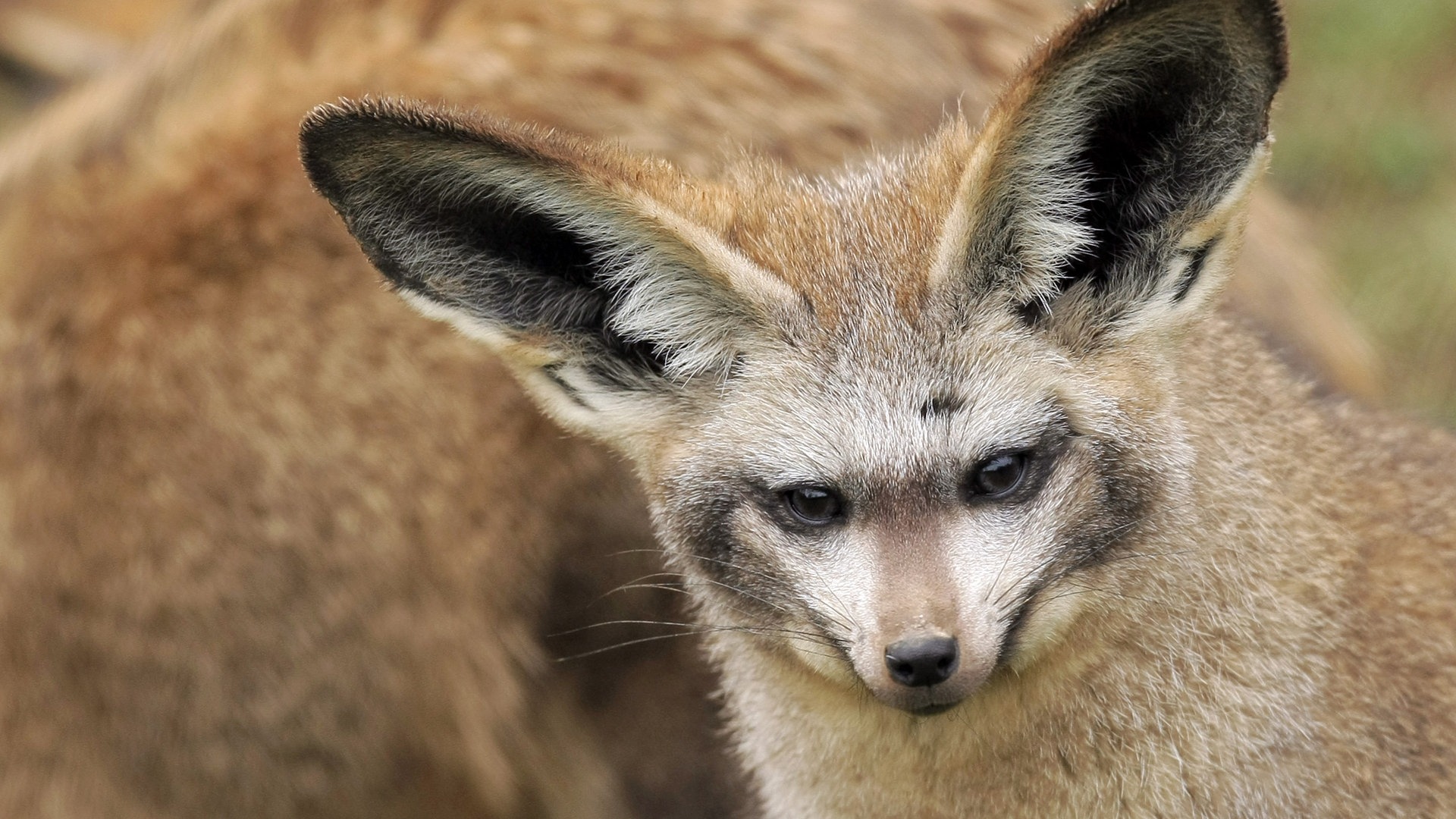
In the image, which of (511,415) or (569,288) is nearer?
(569,288)

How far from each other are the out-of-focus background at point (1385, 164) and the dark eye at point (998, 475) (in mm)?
4287

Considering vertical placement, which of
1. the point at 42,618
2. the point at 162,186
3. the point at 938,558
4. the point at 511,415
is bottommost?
the point at 42,618

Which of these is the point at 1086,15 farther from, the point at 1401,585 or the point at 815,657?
the point at 1401,585

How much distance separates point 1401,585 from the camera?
402cm

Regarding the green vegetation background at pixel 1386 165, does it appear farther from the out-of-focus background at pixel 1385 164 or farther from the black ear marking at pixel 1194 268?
the black ear marking at pixel 1194 268

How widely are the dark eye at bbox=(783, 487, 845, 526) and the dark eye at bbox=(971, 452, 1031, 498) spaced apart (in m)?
0.28

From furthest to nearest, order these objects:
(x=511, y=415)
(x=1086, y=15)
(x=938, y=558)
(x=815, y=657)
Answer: (x=511, y=415)
(x=815, y=657)
(x=938, y=558)
(x=1086, y=15)

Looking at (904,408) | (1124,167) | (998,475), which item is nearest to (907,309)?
(904,408)

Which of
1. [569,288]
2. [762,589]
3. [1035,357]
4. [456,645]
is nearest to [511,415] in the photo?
[456,645]

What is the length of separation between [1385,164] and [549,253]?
19.1 ft

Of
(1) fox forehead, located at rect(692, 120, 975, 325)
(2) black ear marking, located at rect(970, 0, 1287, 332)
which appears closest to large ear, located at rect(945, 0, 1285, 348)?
(2) black ear marking, located at rect(970, 0, 1287, 332)

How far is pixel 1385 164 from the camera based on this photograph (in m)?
8.22

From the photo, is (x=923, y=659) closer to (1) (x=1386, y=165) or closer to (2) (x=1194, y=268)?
(2) (x=1194, y=268)

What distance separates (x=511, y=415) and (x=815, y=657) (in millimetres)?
1660
